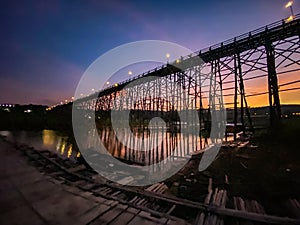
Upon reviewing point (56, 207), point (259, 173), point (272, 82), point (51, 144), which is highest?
point (272, 82)

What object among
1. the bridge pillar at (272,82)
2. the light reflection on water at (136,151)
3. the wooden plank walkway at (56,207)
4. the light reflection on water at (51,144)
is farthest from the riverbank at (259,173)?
the light reflection on water at (51,144)

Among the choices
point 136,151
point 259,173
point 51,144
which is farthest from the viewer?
point 51,144

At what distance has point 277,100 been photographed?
12250 mm

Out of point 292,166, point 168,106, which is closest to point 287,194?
point 292,166

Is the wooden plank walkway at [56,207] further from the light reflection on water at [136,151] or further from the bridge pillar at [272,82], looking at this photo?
the bridge pillar at [272,82]

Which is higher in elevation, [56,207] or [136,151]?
[56,207]

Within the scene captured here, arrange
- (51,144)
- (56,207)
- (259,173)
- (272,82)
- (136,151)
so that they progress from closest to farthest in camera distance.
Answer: (56,207)
(259,173)
(272,82)
(136,151)
(51,144)

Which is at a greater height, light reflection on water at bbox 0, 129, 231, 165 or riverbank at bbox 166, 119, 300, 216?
riverbank at bbox 166, 119, 300, 216

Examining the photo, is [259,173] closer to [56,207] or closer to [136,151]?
[56,207]

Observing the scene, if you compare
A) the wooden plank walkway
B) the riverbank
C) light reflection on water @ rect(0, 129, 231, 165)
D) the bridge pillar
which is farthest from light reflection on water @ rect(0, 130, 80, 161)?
the bridge pillar

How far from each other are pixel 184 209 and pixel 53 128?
49455mm

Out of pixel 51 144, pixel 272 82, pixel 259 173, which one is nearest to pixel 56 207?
pixel 259 173

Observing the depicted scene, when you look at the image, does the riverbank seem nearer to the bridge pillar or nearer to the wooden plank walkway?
the bridge pillar

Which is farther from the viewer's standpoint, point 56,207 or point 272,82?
point 272,82
